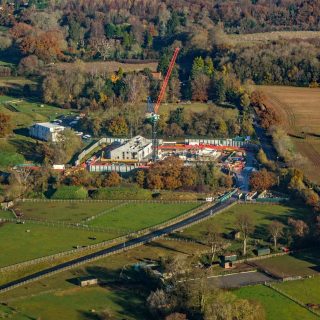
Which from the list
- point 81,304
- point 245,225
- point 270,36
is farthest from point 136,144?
point 270,36

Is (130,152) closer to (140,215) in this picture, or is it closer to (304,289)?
(140,215)

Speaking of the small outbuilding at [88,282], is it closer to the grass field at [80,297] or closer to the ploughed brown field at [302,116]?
the grass field at [80,297]

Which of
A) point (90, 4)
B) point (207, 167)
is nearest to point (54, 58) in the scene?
point (90, 4)

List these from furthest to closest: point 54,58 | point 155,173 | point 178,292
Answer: point 54,58
point 155,173
point 178,292

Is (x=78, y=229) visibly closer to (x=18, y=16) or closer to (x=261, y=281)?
(x=261, y=281)

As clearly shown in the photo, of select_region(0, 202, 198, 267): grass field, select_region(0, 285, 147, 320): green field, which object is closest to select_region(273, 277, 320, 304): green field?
select_region(0, 285, 147, 320): green field
